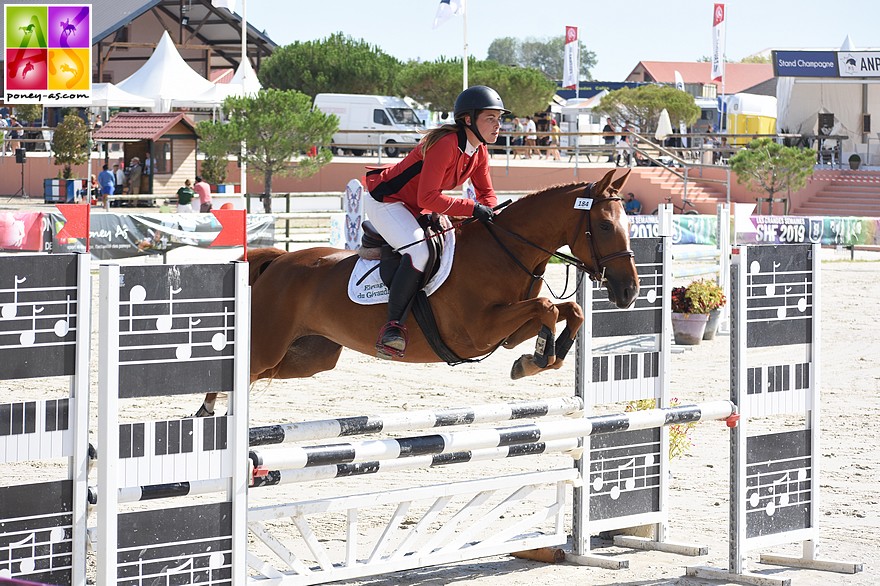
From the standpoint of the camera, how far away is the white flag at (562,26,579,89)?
→ 150ft

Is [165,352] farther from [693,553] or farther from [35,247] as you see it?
[35,247]

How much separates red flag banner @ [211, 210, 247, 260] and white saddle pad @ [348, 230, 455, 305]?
7.18 m

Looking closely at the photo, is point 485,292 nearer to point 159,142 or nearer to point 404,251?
point 404,251

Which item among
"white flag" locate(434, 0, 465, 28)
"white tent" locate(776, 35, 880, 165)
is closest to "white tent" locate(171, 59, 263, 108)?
"white flag" locate(434, 0, 465, 28)

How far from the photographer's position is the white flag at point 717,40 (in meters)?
42.2

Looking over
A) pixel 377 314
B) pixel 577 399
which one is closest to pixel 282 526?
pixel 377 314

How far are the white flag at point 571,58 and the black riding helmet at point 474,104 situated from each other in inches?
1618

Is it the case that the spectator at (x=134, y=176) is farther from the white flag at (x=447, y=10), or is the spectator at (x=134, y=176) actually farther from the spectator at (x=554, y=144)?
the spectator at (x=554, y=144)

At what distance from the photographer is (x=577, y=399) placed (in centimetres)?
486

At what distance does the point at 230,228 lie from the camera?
45.0ft

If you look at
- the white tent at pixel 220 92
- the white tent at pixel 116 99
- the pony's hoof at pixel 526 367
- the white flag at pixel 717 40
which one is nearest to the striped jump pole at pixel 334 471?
the pony's hoof at pixel 526 367

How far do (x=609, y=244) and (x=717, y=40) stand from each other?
4007cm

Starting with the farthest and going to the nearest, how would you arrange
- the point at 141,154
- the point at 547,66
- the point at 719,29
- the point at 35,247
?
the point at 547,66 → the point at 719,29 → the point at 141,154 → the point at 35,247

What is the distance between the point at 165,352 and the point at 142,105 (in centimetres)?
2516
